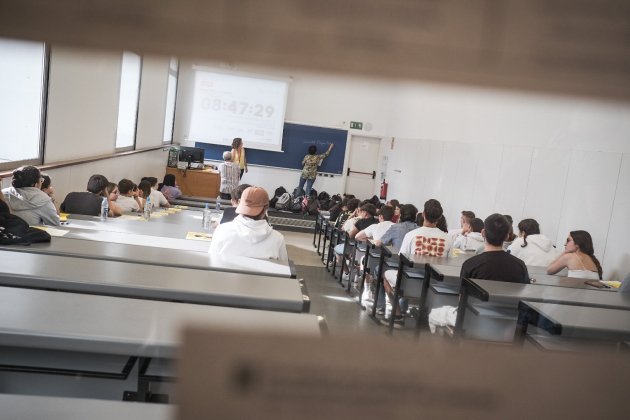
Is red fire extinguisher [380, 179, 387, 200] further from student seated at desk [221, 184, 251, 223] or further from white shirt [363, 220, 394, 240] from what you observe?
student seated at desk [221, 184, 251, 223]

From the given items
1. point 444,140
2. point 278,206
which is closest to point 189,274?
point 444,140

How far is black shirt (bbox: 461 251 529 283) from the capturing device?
10.3ft

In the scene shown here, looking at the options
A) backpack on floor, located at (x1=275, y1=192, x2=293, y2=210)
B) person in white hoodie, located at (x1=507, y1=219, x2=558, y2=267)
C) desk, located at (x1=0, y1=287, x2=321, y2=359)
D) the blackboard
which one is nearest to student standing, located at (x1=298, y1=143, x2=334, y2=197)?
the blackboard

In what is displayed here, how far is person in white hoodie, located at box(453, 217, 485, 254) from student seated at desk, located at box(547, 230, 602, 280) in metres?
0.92

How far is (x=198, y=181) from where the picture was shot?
648 centimetres

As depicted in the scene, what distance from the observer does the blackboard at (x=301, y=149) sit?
34.9 ft

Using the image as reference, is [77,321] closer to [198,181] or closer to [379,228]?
[379,228]

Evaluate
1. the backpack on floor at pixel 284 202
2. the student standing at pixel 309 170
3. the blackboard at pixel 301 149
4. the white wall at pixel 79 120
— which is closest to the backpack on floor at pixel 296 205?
the backpack on floor at pixel 284 202

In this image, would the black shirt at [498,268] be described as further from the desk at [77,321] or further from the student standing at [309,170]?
the student standing at [309,170]

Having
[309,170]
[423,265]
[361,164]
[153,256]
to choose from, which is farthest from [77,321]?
[361,164]

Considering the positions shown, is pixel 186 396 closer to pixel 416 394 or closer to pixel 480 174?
pixel 416 394

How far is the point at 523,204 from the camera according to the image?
18.0 ft

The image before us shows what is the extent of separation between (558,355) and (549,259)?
4498mm

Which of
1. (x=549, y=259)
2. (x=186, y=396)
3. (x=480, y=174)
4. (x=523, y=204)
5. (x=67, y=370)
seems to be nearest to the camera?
(x=186, y=396)
